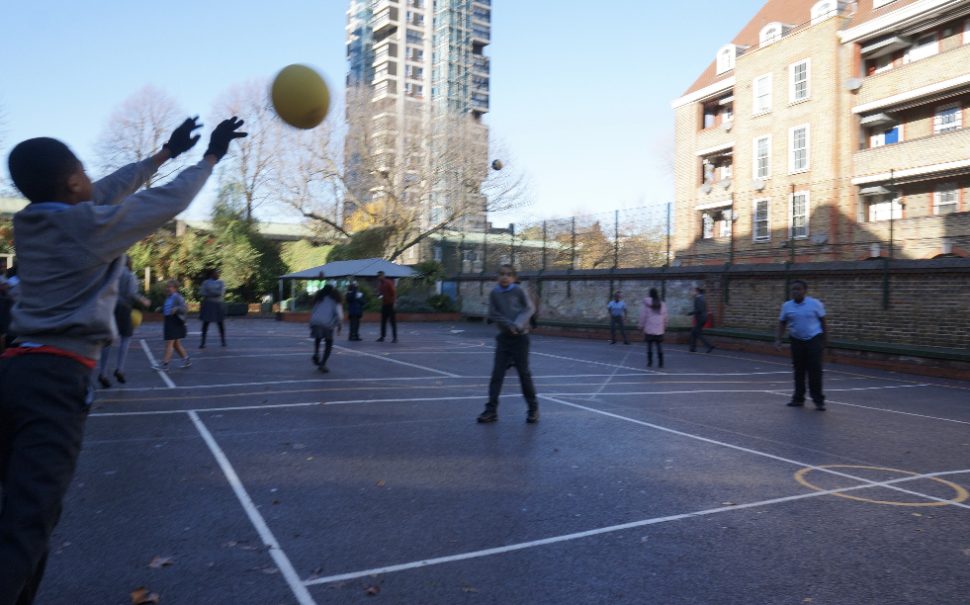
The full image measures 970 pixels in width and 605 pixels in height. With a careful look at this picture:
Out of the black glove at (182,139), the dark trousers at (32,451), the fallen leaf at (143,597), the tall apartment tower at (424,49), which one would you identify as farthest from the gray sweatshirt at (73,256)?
the tall apartment tower at (424,49)

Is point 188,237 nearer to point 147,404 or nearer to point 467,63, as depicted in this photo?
point 147,404

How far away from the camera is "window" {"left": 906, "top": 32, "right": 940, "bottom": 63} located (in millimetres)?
27203

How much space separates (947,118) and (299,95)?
29.3 m

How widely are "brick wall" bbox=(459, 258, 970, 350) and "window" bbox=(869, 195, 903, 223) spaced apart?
10.7 meters

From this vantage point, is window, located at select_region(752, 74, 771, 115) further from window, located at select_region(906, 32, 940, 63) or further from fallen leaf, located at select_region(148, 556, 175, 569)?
fallen leaf, located at select_region(148, 556, 175, 569)

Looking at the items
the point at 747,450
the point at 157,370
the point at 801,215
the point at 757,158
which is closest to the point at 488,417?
the point at 747,450

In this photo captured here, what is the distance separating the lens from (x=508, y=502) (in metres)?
5.04

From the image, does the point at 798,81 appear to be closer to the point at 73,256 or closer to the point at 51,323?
the point at 73,256

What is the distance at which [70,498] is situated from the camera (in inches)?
195

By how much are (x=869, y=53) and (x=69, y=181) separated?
32.1 meters

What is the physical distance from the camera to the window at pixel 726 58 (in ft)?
115

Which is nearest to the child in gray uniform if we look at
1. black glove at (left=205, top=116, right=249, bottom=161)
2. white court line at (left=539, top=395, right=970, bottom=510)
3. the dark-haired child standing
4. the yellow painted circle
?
black glove at (left=205, top=116, right=249, bottom=161)

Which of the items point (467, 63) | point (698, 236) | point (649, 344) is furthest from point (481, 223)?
point (467, 63)

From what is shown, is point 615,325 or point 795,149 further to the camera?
point 795,149
